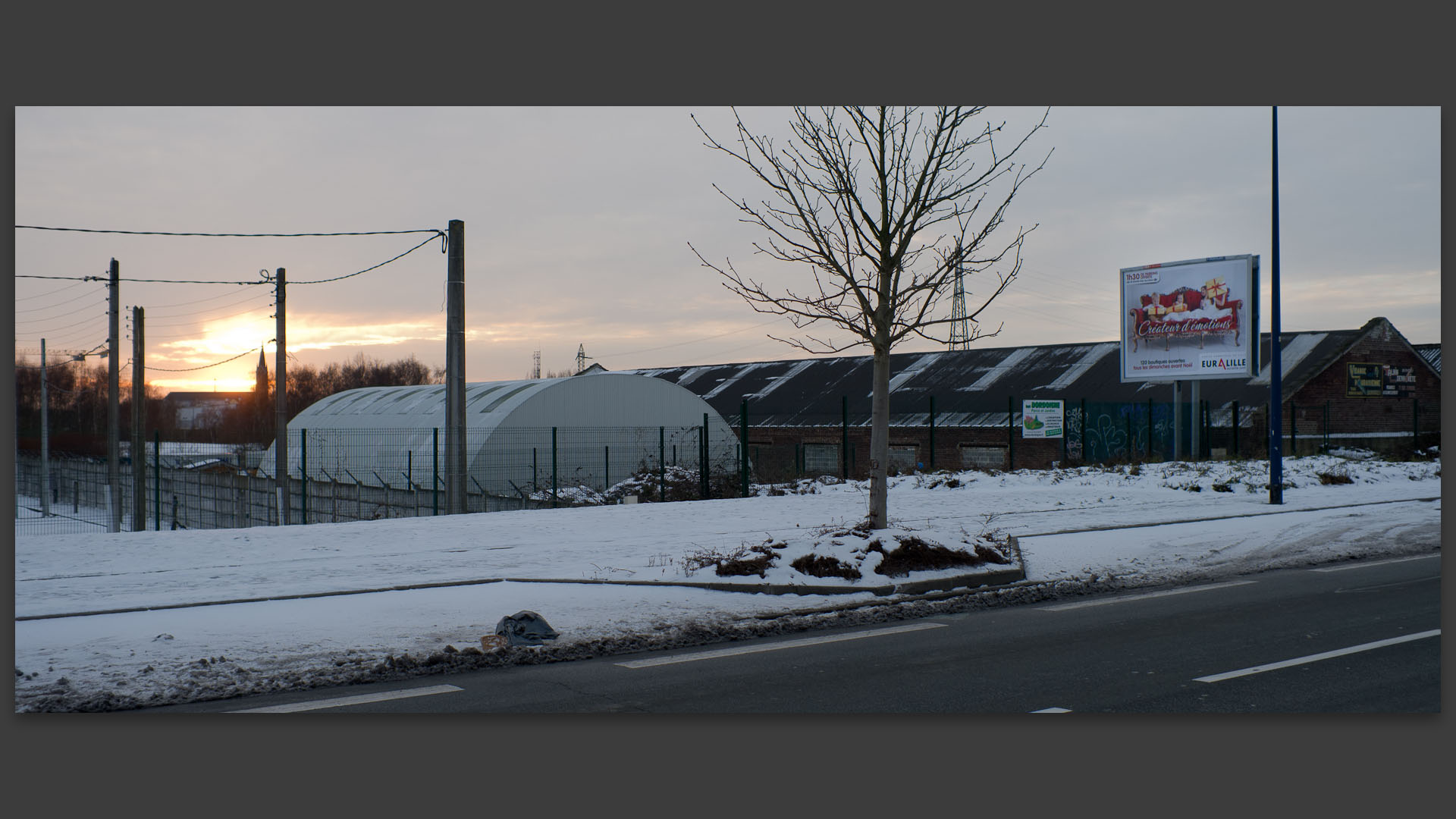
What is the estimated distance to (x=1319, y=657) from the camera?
7.04 metres

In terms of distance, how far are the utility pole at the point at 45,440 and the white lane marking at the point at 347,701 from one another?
39.3 metres

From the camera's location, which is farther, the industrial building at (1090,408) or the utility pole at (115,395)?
the industrial building at (1090,408)

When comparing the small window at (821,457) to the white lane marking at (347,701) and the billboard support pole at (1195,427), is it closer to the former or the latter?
the billboard support pole at (1195,427)

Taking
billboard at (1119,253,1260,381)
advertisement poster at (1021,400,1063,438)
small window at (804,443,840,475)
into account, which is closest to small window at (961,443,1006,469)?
small window at (804,443,840,475)

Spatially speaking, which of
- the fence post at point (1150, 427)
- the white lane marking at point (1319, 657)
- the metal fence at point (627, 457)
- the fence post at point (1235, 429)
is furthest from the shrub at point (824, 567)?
the fence post at point (1235, 429)

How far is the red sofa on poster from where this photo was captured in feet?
Answer: 92.1

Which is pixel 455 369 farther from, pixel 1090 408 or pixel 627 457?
pixel 1090 408

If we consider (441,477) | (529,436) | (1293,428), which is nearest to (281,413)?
(441,477)

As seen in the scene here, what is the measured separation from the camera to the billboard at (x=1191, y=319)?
91.2 ft

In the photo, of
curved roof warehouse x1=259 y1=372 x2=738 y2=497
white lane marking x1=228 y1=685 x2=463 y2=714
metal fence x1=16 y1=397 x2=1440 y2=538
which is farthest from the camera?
curved roof warehouse x1=259 y1=372 x2=738 y2=497

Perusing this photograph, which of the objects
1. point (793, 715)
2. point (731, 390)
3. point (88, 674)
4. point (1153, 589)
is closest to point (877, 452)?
point (1153, 589)

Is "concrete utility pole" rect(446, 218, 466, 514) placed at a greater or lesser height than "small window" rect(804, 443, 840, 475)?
greater

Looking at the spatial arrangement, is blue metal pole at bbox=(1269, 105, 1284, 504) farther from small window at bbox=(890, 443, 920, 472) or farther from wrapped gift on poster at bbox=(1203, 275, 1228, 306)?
small window at bbox=(890, 443, 920, 472)

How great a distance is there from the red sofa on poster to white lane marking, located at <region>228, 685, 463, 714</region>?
26514mm
